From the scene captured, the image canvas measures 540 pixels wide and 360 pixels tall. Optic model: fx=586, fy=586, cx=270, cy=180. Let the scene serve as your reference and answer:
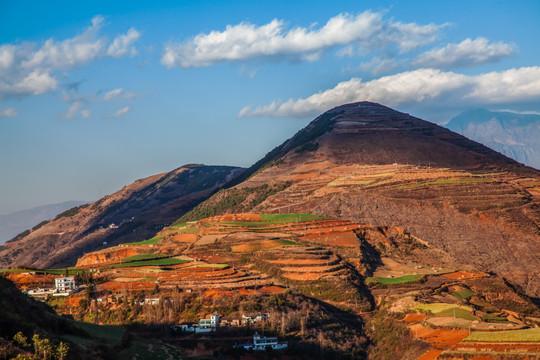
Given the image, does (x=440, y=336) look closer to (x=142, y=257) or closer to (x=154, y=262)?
(x=154, y=262)

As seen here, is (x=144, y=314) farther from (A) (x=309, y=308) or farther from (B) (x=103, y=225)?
(B) (x=103, y=225)

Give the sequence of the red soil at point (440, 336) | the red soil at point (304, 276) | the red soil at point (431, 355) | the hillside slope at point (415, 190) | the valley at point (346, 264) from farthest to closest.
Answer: the hillside slope at point (415, 190), the red soil at point (304, 276), the valley at point (346, 264), the red soil at point (440, 336), the red soil at point (431, 355)

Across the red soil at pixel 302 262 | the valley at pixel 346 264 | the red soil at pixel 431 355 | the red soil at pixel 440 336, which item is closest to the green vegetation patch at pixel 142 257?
the valley at pixel 346 264

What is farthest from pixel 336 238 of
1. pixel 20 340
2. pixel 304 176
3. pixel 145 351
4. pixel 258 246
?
pixel 20 340

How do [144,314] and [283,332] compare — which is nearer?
[283,332]

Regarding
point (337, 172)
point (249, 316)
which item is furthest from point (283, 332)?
point (337, 172)

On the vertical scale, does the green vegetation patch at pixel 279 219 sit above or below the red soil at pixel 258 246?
above

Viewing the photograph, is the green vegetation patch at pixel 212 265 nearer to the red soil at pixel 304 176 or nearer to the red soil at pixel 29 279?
the red soil at pixel 29 279
